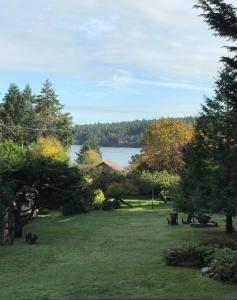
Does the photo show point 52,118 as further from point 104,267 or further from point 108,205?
Result: point 104,267

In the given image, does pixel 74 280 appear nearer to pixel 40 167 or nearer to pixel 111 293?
pixel 111 293

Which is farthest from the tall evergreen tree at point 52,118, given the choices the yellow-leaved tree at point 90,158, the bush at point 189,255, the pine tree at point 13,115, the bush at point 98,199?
the bush at point 189,255

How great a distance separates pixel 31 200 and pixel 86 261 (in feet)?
56.2

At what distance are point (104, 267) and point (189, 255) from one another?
314 cm

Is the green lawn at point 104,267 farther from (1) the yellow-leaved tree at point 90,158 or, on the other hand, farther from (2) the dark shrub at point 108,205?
(1) the yellow-leaved tree at point 90,158

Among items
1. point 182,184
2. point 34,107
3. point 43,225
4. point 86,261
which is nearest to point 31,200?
point 43,225

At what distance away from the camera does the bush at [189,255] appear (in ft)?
51.0

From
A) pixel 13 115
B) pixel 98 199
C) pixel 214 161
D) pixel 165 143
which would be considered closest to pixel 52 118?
pixel 13 115

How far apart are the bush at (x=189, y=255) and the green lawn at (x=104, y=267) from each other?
0.44m

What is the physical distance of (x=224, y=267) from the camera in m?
13.1

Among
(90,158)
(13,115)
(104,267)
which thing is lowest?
(104,267)

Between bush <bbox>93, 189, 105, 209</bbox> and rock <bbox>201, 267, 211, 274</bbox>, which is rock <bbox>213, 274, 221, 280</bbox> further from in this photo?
bush <bbox>93, 189, 105, 209</bbox>

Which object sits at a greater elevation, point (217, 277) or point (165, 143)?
point (165, 143)

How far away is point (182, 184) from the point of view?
2928 cm
